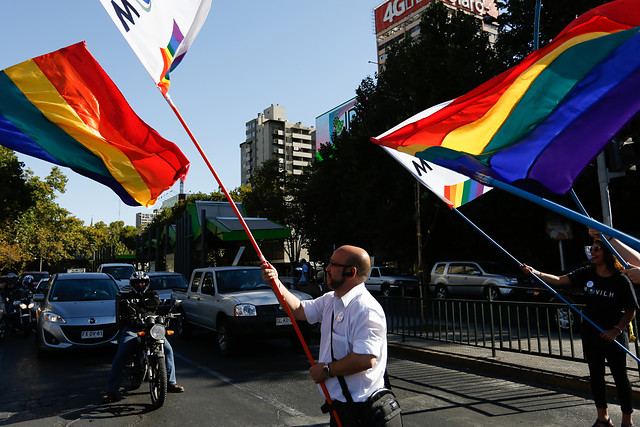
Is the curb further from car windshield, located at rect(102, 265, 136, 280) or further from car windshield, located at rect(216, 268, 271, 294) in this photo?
car windshield, located at rect(102, 265, 136, 280)

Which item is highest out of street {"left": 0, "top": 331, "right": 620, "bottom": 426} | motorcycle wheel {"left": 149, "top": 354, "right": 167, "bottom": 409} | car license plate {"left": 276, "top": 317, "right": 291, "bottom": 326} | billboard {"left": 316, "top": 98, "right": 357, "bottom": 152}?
billboard {"left": 316, "top": 98, "right": 357, "bottom": 152}

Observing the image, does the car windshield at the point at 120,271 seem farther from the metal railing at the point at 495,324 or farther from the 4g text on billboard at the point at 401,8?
the 4g text on billboard at the point at 401,8

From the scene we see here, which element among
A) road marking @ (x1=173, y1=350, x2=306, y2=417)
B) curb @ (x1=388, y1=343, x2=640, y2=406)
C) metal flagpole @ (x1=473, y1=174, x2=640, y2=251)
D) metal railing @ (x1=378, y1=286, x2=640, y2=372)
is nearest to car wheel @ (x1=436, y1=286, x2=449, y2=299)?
metal railing @ (x1=378, y1=286, x2=640, y2=372)

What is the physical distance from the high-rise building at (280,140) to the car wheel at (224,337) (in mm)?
96330

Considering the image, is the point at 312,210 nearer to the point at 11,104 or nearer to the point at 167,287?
the point at 167,287

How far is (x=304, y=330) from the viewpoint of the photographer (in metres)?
9.73

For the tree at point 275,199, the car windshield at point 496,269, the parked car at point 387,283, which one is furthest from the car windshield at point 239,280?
the tree at point 275,199

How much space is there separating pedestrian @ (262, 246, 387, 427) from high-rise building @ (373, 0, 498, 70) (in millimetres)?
72431

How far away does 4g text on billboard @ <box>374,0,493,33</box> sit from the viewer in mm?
73537

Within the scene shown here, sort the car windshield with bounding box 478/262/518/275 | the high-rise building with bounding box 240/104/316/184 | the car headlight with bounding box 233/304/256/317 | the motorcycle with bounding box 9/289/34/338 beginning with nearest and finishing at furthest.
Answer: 1. the car headlight with bounding box 233/304/256/317
2. the motorcycle with bounding box 9/289/34/338
3. the car windshield with bounding box 478/262/518/275
4. the high-rise building with bounding box 240/104/316/184

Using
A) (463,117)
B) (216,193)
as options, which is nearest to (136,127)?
(463,117)

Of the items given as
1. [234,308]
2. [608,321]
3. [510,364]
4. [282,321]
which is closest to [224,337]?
[234,308]

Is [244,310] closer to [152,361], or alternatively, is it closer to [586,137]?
[152,361]

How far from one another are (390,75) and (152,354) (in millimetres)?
21814
